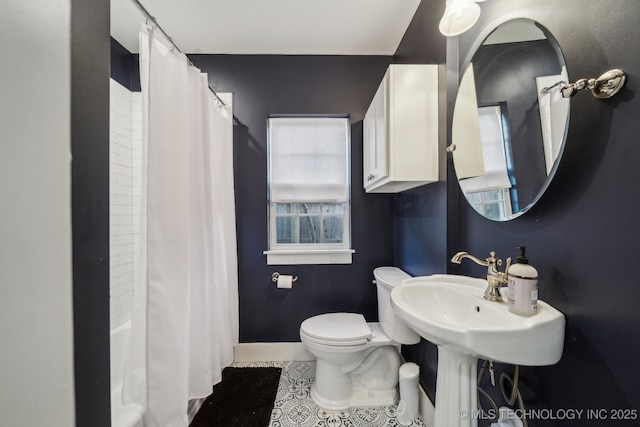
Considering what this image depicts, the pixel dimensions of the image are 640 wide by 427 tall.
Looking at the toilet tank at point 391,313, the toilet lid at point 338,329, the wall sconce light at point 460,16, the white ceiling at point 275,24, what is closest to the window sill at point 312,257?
the toilet tank at point 391,313

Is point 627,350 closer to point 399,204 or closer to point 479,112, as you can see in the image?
point 479,112

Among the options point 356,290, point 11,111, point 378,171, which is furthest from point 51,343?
point 356,290

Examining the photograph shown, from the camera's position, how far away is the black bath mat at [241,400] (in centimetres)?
134

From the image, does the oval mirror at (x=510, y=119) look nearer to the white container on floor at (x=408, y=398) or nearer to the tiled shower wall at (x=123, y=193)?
the white container on floor at (x=408, y=398)

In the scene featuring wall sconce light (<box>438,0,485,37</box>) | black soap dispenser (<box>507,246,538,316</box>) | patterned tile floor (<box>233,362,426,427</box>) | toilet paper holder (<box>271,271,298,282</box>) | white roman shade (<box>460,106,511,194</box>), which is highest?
wall sconce light (<box>438,0,485,37</box>)

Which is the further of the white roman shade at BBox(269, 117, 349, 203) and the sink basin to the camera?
the white roman shade at BBox(269, 117, 349, 203)

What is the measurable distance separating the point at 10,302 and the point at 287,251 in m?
1.50

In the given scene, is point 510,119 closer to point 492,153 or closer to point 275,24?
point 492,153

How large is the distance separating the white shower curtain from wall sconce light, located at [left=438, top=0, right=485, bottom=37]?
A: 3.77 ft

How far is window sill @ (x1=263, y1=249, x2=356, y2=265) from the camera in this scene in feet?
6.16

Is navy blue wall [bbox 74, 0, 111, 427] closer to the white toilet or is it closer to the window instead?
the white toilet

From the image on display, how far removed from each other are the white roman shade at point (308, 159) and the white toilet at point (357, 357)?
2.76ft

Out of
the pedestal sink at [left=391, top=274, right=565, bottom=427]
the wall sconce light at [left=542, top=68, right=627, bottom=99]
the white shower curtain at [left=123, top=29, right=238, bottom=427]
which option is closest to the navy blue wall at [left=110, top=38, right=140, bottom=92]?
the white shower curtain at [left=123, top=29, right=238, bottom=427]

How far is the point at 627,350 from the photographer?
551 millimetres
